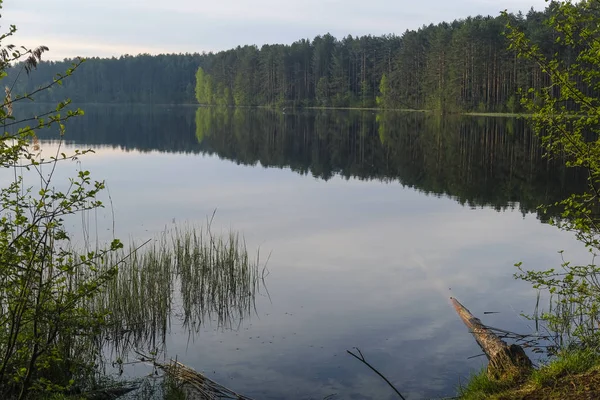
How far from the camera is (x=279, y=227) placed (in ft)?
68.0

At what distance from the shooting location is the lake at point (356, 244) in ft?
33.3

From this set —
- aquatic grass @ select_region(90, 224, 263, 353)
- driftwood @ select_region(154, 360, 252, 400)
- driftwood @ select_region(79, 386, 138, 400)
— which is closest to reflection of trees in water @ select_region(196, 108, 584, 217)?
aquatic grass @ select_region(90, 224, 263, 353)

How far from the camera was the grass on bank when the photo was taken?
668 centimetres

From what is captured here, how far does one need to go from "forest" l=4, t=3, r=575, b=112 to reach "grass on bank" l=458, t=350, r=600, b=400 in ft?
193

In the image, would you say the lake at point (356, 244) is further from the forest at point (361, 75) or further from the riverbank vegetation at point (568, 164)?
the forest at point (361, 75)

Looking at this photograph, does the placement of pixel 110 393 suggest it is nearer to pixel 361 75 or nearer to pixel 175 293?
pixel 175 293

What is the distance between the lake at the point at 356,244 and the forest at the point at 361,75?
33.8 metres

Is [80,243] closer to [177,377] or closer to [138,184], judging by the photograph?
[177,377]

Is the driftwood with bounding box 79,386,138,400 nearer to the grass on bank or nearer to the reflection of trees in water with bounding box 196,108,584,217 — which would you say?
the grass on bank

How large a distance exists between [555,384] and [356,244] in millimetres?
11613

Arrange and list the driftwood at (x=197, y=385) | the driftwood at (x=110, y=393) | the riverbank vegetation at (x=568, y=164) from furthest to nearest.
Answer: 1. the driftwood at (x=197, y=385)
2. the driftwood at (x=110, y=393)
3. the riverbank vegetation at (x=568, y=164)

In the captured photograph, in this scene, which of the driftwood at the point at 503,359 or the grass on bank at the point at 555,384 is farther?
the driftwood at the point at 503,359

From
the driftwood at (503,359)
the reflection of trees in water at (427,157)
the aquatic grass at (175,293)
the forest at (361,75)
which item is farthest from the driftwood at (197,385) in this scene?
the forest at (361,75)

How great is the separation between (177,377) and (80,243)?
8.98 m
